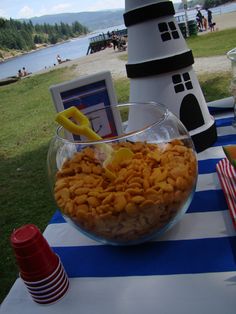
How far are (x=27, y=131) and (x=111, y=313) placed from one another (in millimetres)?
3728

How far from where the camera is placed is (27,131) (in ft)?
13.0

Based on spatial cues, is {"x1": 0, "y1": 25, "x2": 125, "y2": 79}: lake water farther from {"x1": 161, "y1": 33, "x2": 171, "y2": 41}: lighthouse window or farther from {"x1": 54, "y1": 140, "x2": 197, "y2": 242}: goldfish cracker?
{"x1": 54, "y1": 140, "x2": 197, "y2": 242}: goldfish cracker

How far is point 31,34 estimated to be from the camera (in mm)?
49812

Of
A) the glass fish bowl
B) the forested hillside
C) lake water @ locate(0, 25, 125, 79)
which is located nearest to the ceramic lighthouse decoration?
the glass fish bowl

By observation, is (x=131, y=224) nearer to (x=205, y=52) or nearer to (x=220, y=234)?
(x=220, y=234)

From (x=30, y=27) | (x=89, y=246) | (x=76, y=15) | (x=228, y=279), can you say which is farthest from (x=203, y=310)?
(x=76, y=15)

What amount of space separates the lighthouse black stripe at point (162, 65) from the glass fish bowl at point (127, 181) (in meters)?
0.26

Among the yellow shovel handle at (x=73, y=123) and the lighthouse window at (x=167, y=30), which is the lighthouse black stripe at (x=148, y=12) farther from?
the yellow shovel handle at (x=73, y=123)

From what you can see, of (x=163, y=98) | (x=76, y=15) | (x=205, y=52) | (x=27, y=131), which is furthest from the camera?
(x=76, y=15)

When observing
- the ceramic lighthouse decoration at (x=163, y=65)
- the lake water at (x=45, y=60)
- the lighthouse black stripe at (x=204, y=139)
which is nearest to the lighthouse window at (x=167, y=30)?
the ceramic lighthouse decoration at (x=163, y=65)

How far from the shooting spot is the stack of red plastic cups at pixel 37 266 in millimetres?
428

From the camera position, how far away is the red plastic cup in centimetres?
43

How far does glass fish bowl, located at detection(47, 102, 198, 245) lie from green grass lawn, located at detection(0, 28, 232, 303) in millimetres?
1076

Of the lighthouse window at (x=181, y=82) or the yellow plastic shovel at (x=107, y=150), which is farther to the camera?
the lighthouse window at (x=181, y=82)
